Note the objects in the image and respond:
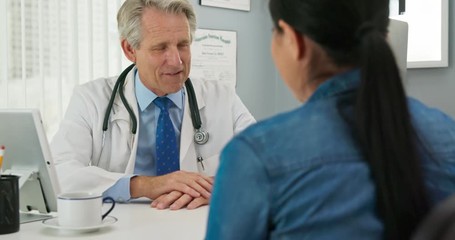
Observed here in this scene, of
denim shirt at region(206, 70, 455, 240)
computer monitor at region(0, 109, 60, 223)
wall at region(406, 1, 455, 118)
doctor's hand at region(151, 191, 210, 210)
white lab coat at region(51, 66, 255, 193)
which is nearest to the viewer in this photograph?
denim shirt at region(206, 70, 455, 240)

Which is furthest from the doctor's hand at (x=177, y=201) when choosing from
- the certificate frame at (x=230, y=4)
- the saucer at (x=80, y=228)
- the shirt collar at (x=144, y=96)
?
the certificate frame at (x=230, y=4)

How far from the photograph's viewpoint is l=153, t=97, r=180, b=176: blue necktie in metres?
1.87

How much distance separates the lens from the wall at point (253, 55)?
3.31 m

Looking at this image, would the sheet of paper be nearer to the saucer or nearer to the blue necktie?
the blue necktie

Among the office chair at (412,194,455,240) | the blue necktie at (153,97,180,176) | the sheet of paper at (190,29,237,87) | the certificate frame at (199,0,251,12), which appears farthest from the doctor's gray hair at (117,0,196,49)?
the office chair at (412,194,455,240)

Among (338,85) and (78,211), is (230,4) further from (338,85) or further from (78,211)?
(338,85)

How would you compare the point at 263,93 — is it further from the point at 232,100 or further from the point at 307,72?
the point at 307,72

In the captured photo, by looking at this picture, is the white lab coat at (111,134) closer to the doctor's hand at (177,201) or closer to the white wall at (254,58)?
the doctor's hand at (177,201)

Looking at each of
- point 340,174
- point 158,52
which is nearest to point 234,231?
point 340,174

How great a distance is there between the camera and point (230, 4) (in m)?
3.27

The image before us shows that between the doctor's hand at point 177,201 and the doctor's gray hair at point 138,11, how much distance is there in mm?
622

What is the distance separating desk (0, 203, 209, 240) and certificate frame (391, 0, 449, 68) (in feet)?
5.36

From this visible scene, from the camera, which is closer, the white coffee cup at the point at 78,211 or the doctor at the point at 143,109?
the white coffee cup at the point at 78,211

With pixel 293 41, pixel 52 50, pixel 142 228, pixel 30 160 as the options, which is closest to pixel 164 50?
pixel 30 160
